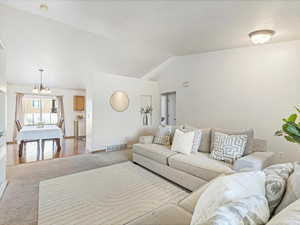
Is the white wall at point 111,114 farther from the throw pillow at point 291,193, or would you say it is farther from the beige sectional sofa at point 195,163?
the throw pillow at point 291,193

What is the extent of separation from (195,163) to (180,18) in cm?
241

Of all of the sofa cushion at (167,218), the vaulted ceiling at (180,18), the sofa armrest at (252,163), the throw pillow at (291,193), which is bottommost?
the sofa cushion at (167,218)

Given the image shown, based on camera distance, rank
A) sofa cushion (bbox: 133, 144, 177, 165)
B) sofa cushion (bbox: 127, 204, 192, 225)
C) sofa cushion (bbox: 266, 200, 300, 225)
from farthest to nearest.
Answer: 1. sofa cushion (bbox: 133, 144, 177, 165)
2. sofa cushion (bbox: 127, 204, 192, 225)
3. sofa cushion (bbox: 266, 200, 300, 225)

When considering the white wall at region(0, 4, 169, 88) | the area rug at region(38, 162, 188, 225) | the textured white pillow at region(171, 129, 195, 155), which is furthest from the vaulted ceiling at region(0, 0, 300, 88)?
the area rug at region(38, 162, 188, 225)

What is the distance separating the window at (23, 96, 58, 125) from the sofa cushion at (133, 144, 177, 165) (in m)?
5.88

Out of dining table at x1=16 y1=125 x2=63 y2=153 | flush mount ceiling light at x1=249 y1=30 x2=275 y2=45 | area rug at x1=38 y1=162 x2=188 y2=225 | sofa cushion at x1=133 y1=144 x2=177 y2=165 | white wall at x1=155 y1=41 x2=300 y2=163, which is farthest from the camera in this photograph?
dining table at x1=16 y1=125 x2=63 y2=153

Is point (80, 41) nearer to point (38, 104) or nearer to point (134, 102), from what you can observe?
point (134, 102)

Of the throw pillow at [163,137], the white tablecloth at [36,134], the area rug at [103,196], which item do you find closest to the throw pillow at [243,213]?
the area rug at [103,196]

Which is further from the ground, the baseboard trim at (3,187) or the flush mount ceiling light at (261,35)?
the flush mount ceiling light at (261,35)

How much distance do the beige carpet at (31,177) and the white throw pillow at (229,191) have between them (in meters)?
1.97

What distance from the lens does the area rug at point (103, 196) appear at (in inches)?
77.4

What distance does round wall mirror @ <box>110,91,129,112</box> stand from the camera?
17.2 feet

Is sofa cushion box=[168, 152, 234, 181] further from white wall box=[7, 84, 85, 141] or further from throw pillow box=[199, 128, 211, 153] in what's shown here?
white wall box=[7, 84, 85, 141]

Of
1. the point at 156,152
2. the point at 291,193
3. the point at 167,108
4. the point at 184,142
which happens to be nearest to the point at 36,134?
the point at 156,152
